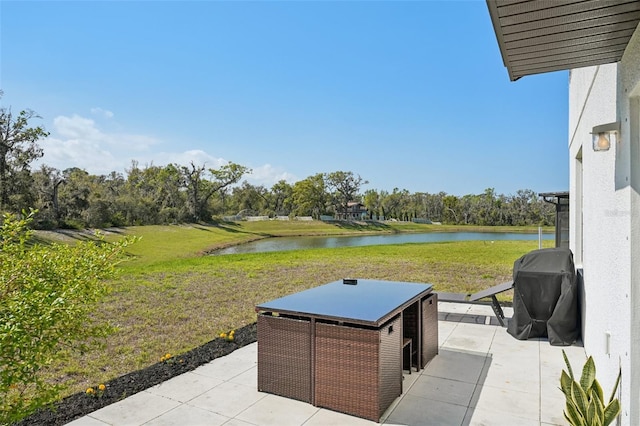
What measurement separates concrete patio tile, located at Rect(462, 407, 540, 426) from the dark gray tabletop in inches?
36.7

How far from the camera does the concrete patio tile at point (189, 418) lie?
2.71 meters

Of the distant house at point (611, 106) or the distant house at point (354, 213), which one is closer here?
the distant house at point (611, 106)

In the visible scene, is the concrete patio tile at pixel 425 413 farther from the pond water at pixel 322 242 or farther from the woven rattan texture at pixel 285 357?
the pond water at pixel 322 242

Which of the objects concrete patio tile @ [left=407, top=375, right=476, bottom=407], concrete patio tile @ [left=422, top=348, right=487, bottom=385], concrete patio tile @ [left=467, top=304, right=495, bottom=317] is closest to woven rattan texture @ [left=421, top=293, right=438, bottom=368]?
concrete patio tile @ [left=422, top=348, right=487, bottom=385]

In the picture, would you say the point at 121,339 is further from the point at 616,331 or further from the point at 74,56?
the point at 74,56

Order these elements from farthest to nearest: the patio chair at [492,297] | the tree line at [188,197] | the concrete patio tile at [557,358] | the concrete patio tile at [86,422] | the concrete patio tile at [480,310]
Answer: the tree line at [188,197] < the concrete patio tile at [480,310] < the patio chair at [492,297] < the concrete patio tile at [557,358] < the concrete patio tile at [86,422]

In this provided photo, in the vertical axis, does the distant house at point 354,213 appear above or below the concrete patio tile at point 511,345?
above

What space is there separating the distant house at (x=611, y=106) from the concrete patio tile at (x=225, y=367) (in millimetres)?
2940

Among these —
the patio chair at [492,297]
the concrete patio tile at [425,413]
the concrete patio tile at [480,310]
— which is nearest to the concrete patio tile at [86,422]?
the concrete patio tile at [425,413]

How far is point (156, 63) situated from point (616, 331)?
1289 cm

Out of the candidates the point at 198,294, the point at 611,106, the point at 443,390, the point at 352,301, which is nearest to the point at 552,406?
the point at 443,390

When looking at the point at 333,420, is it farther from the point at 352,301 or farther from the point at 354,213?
the point at 354,213

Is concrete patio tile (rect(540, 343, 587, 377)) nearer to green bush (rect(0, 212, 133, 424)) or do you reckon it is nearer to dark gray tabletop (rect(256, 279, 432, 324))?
dark gray tabletop (rect(256, 279, 432, 324))

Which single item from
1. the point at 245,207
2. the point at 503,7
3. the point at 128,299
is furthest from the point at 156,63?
the point at 245,207
